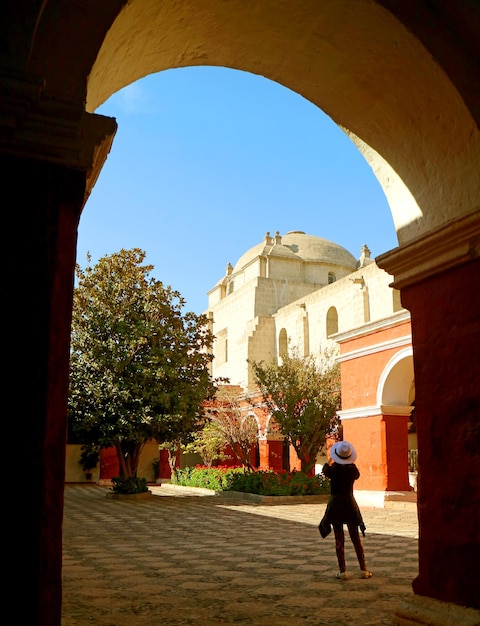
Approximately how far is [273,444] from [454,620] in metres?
20.3

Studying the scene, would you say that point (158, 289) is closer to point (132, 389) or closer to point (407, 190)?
point (132, 389)

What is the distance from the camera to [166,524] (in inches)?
442

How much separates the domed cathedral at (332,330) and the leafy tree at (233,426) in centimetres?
100

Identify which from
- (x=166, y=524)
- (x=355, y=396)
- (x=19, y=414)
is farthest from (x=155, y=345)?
(x=19, y=414)

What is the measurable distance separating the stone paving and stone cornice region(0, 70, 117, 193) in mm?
3060

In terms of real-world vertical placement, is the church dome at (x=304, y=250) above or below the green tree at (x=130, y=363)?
above

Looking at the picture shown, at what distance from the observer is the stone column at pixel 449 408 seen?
12.6ft

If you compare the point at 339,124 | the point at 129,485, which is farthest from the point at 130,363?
the point at 339,124

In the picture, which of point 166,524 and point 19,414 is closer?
point 19,414

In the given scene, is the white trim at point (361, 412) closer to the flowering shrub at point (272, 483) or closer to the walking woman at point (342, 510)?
the flowering shrub at point (272, 483)

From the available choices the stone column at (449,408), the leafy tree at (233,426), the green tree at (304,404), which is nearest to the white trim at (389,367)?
the green tree at (304,404)

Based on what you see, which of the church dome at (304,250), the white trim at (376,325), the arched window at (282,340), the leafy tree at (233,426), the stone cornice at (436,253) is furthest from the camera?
the church dome at (304,250)

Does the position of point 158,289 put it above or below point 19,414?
above

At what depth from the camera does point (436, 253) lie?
4266 millimetres
